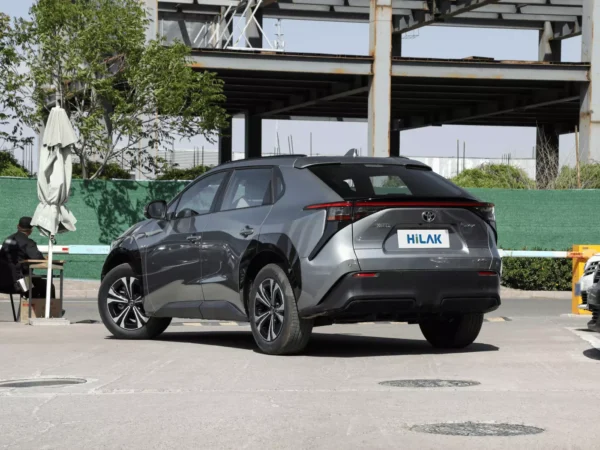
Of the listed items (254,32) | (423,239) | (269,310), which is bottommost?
(269,310)

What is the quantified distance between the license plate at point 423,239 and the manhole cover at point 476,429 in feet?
11.7

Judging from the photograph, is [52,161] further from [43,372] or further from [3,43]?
[3,43]

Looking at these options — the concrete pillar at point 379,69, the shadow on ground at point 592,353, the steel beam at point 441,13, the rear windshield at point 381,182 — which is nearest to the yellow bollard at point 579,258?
the shadow on ground at point 592,353

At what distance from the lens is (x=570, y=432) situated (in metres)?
7.04

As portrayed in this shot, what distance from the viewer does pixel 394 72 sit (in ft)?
120

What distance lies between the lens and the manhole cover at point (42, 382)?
934cm

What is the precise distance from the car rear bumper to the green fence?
14.6 m

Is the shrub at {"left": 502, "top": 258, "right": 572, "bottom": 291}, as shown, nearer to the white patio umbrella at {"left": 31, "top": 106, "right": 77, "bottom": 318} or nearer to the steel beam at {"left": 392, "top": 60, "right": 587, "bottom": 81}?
the white patio umbrella at {"left": 31, "top": 106, "right": 77, "bottom": 318}

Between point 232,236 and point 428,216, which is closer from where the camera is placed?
point 428,216

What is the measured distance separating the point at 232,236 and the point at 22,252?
616cm

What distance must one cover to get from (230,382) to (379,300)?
1831 mm

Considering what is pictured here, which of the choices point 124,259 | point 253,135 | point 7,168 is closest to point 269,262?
point 124,259

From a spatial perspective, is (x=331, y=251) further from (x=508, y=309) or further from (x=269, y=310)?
(x=508, y=309)

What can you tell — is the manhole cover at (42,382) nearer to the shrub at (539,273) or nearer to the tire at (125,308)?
the tire at (125,308)
